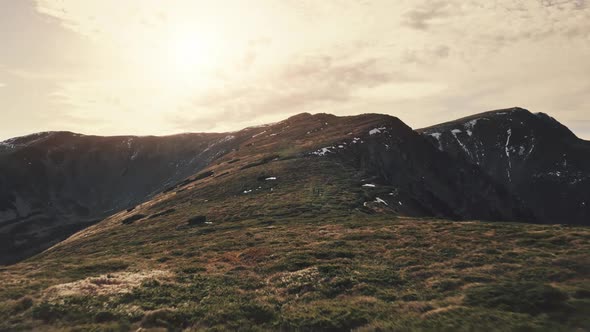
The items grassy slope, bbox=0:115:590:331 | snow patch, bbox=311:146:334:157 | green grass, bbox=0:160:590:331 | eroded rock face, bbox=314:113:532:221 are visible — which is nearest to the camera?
green grass, bbox=0:160:590:331

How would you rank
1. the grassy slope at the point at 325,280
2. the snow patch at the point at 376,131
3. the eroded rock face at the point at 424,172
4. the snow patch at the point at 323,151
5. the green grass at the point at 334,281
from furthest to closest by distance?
the snow patch at the point at 376,131 < the snow patch at the point at 323,151 < the eroded rock face at the point at 424,172 < the grassy slope at the point at 325,280 < the green grass at the point at 334,281

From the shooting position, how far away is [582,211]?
192 meters

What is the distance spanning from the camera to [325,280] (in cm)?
2828

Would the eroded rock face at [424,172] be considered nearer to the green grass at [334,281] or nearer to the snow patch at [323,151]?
the snow patch at [323,151]

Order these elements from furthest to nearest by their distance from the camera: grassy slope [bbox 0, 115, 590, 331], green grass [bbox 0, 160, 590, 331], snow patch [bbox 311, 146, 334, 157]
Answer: snow patch [bbox 311, 146, 334, 157]
grassy slope [bbox 0, 115, 590, 331]
green grass [bbox 0, 160, 590, 331]

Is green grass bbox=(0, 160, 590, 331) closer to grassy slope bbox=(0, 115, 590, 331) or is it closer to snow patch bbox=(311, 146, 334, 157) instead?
grassy slope bbox=(0, 115, 590, 331)

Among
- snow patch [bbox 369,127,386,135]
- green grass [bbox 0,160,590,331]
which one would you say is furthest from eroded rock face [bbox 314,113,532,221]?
green grass [bbox 0,160,590,331]

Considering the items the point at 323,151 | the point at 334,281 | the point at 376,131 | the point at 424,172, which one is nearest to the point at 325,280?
the point at 334,281

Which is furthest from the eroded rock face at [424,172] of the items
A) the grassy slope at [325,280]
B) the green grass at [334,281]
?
the grassy slope at [325,280]

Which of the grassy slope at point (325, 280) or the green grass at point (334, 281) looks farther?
the grassy slope at point (325, 280)

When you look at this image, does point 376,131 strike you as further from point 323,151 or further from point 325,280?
point 325,280

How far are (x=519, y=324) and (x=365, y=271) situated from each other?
1193 centimetres

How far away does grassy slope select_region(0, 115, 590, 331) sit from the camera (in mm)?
21500

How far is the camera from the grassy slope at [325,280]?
21500mm
